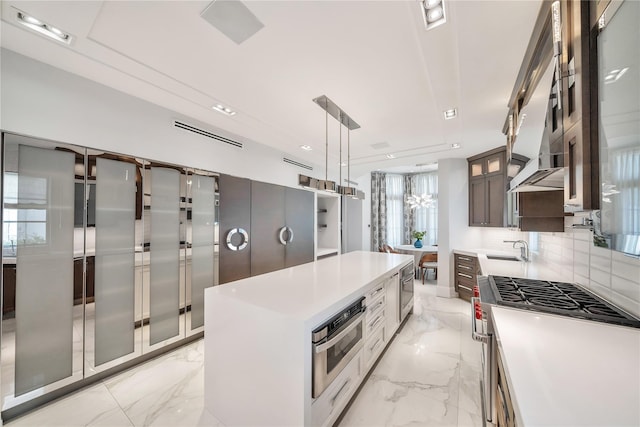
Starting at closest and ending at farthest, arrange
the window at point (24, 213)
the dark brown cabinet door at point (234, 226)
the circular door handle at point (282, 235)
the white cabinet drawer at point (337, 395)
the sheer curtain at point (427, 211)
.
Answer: the white cabinet drawer at point (337, 395) < the window at point (24, 213) < the dark brown cabinet door at point (234, 226) < the circular door handle at point (282, 235) < the sheer curtain at point (427, 211)

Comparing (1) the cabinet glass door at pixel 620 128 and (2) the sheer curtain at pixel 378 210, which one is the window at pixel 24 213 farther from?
(2) the sheer curtain at pixel 378 210

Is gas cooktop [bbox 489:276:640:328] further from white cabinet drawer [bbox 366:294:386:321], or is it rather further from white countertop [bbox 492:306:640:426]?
white cabinet drawer [bbox 366:294:386:321]

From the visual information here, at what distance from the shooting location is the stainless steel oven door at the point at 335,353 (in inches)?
55.8

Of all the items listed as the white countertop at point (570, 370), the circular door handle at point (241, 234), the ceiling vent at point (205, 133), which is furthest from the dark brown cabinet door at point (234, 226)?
the white countertop at point (570, 370)

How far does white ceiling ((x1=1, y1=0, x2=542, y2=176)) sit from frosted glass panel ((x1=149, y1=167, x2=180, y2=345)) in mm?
854

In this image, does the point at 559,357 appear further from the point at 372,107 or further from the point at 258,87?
the point at 258,87

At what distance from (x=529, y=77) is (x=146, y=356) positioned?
4274 millimetres

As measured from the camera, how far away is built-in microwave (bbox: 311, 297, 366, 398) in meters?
1.42

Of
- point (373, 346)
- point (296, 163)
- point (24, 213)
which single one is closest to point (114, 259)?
point (24, 213)

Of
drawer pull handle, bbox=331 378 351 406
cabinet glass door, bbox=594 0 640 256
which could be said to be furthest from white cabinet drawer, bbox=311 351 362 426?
cabinet glass door, bbox=594 0 640 256

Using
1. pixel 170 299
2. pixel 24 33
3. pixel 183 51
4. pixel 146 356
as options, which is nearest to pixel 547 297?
pixel 183 51

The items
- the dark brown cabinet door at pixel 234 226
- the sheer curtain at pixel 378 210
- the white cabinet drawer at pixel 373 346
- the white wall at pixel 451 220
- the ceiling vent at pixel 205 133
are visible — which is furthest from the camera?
the sheer curtain at pixel 378 210

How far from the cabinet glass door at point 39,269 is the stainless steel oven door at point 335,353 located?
2.16m

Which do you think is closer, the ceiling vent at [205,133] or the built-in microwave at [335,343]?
the built-in microwave at [335,343]
